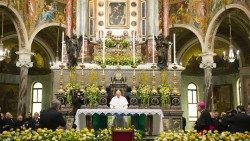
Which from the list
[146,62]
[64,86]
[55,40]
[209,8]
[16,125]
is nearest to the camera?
[16,125]

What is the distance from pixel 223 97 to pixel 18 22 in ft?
48.4

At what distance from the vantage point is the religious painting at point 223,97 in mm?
25484

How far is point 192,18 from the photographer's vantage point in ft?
67.2

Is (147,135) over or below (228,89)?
below

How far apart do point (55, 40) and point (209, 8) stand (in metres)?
10.2

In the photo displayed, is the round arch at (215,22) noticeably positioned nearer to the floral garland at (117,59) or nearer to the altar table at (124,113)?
the floral garland at (117,59)

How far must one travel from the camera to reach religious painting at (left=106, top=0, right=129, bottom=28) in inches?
750

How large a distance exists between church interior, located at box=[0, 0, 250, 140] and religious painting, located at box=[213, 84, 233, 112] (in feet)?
0.23

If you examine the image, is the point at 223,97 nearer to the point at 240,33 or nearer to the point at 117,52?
the point at 240,33

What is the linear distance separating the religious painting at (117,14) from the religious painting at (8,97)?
952 centimetres

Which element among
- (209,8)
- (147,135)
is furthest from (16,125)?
(209,8)

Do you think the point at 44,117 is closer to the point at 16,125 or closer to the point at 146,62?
the point at 16,125

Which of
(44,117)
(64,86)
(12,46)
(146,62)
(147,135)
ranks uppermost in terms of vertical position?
(12,46)

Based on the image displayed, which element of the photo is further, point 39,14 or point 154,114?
point 39,14
